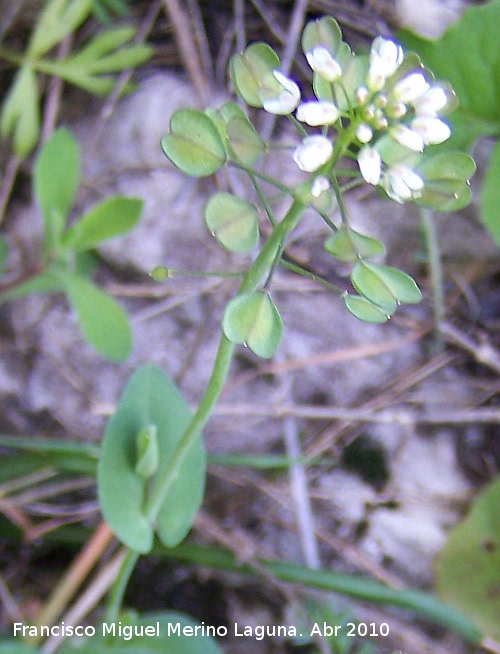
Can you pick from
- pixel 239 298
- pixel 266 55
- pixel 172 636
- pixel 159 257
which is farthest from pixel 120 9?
pixel 172 636

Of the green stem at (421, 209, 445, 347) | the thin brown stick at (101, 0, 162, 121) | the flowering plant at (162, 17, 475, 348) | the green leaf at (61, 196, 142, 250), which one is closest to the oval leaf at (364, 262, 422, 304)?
the flowering plant at (162, 17, 475, 348)

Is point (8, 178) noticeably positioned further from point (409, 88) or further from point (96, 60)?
point (409, 88)

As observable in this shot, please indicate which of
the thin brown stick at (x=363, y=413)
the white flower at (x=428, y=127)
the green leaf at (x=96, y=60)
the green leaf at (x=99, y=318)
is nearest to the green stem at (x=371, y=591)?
the thin brown stick at (x=363, y=413)

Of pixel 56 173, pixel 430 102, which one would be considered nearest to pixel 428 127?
pixel 430 102

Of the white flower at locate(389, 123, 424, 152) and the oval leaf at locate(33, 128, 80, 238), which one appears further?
the oval leaf at locate(33, 128, 80, 238)

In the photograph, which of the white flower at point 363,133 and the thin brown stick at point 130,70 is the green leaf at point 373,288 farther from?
the thin brown stick at point 130,70

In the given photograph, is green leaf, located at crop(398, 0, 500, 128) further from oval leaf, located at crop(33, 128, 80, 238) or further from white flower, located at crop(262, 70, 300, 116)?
white flower, located at crop(262, 70, 300, 116)
